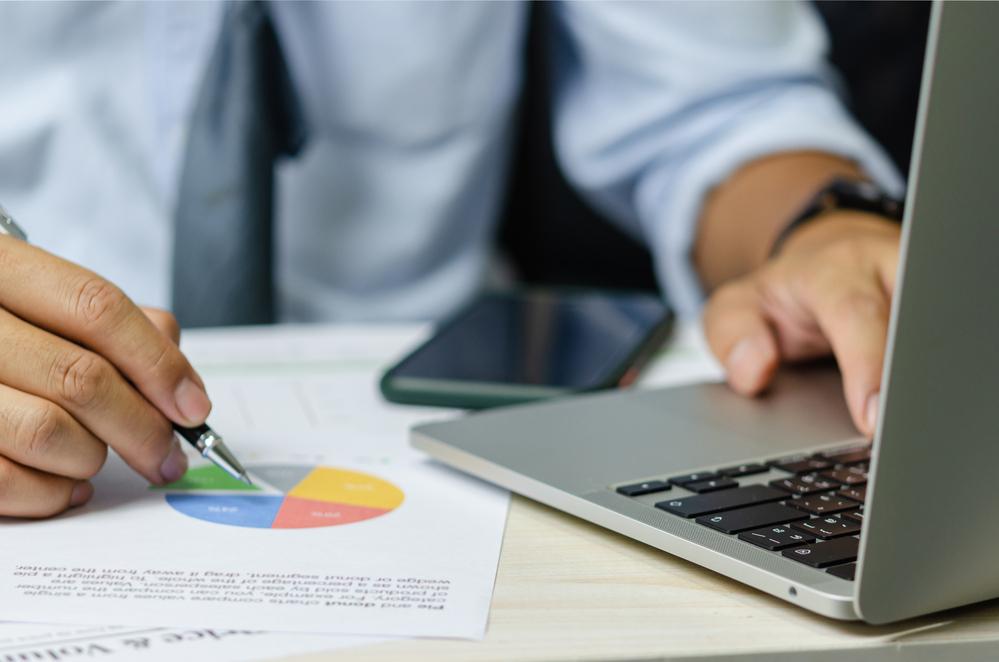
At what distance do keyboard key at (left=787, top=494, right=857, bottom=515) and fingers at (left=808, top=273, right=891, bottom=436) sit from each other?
→ 0.24 ft

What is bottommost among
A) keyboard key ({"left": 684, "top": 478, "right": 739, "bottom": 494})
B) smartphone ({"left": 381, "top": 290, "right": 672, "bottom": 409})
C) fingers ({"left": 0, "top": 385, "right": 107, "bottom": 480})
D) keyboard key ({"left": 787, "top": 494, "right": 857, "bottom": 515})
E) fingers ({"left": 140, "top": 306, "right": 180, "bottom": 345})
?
keyboard key ({"left": 787, "top": 494, "right": 857, "bottom": 515})

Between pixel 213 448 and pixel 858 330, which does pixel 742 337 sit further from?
pixel 213 448

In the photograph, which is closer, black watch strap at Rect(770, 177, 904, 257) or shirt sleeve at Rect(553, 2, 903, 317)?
black watch strap at Rect(770, 177, 904, 257)

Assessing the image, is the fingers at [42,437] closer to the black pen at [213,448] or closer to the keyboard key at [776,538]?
the black pen at [213,448]

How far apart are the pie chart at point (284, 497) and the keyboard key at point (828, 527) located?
0.15 metres

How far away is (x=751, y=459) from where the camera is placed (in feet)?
1.29

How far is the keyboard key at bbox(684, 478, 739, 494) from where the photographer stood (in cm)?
35

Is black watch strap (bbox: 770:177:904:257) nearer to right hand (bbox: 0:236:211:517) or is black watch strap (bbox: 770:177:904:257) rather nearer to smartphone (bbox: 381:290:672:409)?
smartphone (bbox: 381:290:672:409)

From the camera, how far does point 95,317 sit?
0.36 m

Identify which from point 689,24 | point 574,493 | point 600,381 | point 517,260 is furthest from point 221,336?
point 517,260

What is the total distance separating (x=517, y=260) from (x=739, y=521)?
105cm

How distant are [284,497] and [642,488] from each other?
0.13 meters

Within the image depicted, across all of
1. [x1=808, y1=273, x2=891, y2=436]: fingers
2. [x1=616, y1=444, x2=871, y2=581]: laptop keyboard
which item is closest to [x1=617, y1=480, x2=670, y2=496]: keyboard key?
[x1=616, y1=444, x2=871, y2=581]: laptop keyboard

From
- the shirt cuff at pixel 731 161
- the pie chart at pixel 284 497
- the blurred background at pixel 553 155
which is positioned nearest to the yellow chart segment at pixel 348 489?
the pie chart at pixel 284 497
